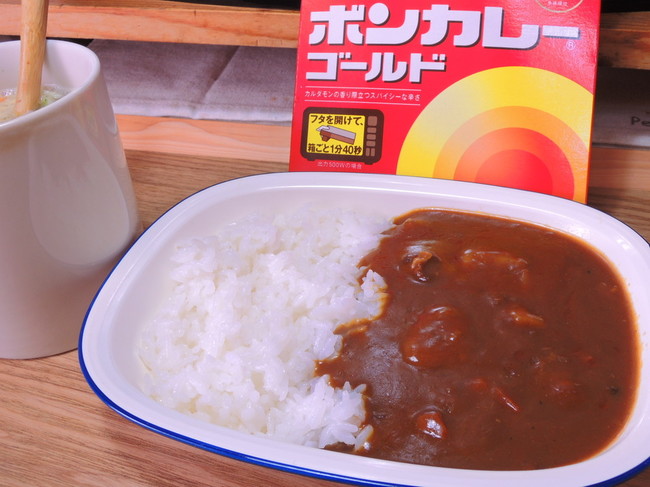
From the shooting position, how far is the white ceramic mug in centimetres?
112

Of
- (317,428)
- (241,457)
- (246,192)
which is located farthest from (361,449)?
(246,192)

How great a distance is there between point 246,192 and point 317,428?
0.70 metres

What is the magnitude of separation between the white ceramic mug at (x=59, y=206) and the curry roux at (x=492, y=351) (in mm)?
558

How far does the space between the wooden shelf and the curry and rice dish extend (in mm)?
622

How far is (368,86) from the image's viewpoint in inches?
66.2

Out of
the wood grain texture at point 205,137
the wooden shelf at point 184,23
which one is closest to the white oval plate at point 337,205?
the wood grain texture at point 205,137

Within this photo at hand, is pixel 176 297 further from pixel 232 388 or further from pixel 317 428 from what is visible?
pixel 317 428

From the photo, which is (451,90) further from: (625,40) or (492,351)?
(492,351)

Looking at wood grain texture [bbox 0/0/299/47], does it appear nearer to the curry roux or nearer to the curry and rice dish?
the curry and rice dish

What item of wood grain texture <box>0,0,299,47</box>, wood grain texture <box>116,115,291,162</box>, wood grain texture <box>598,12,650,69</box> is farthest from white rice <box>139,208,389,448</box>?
wood grain texture <box>598,12,650,69</box>

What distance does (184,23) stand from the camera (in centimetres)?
188

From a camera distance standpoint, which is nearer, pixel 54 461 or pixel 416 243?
pixel 54 461

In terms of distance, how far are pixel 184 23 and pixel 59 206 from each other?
926mm

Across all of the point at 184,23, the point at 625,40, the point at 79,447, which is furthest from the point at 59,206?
the point at 625,40
